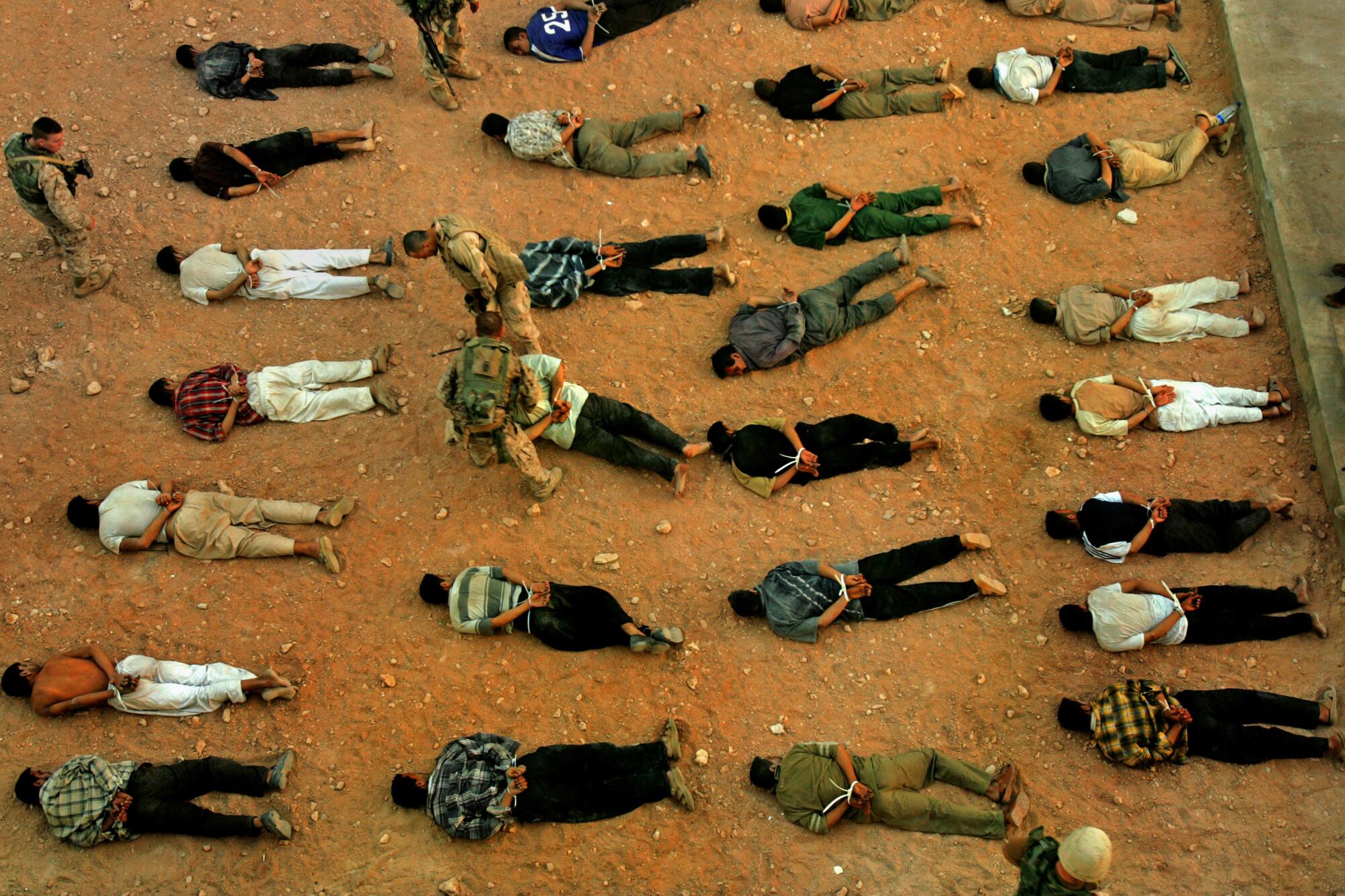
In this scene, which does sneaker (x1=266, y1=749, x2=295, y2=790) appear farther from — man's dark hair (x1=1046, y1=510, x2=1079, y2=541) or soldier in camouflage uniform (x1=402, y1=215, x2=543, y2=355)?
man's dark hair (x1=1046, y1=510, x2=1079, y2=541)

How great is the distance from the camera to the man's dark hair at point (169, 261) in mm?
8289

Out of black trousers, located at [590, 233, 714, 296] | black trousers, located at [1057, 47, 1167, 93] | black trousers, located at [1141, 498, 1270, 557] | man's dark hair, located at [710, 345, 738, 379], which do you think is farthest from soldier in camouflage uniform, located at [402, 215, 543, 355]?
black trousers, located at [1057, 47, 1167, 93]

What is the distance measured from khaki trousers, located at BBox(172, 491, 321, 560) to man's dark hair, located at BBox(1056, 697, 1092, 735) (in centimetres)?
513

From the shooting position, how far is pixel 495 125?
344 inches

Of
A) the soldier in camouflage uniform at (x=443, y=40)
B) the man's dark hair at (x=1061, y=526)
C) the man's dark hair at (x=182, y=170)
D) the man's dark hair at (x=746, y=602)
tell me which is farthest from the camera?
the man's dark hair at (x=182, y=170)

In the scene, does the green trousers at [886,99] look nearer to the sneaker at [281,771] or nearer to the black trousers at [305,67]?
the black trousers at [305,67]

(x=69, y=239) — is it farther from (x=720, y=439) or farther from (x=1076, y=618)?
(x=1076, y=618)

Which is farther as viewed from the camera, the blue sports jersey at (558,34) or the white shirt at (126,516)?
the blue sports jersey at (558,34)

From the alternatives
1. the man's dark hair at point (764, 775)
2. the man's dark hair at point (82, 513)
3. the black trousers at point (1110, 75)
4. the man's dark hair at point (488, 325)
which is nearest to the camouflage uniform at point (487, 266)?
the man's dark hair at point (488, 325)

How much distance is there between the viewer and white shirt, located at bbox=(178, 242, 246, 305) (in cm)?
826

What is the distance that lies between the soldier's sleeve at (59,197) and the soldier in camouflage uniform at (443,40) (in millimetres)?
2993

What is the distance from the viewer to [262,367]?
8094 mm

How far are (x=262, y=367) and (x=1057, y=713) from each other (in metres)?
6.24

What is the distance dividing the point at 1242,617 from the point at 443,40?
7731mm
